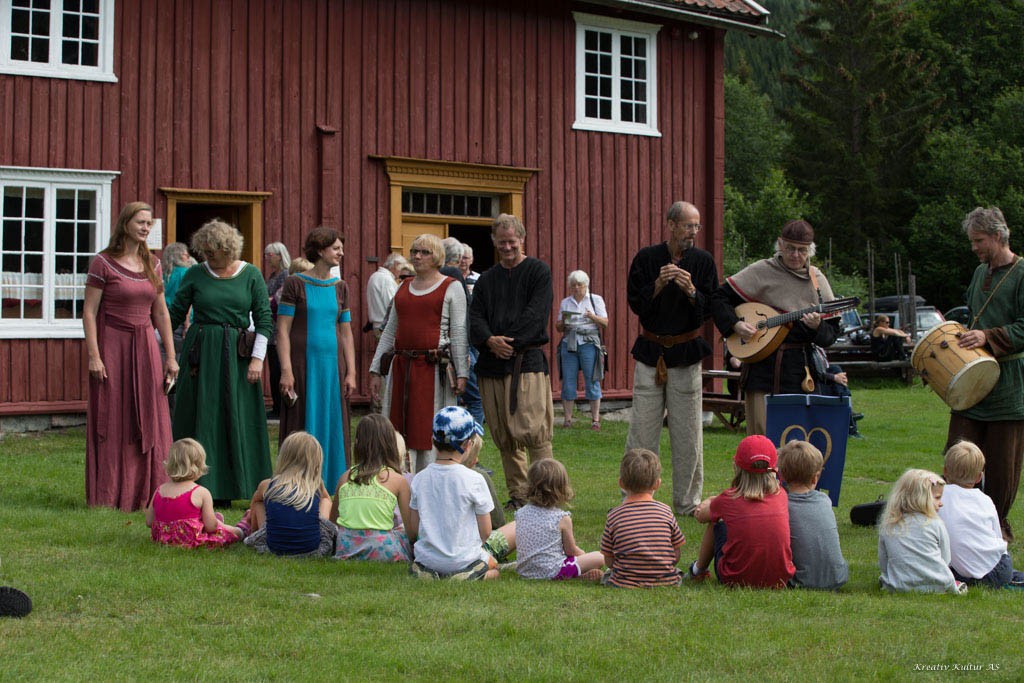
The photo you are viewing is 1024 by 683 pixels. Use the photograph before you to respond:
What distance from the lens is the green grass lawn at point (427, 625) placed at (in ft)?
16.0

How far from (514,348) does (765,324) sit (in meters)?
1.69

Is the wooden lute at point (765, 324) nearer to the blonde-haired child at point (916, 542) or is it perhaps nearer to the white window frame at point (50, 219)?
the blonde-haired child at point (916, 542)

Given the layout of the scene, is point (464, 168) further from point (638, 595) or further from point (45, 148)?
point (638, 595)

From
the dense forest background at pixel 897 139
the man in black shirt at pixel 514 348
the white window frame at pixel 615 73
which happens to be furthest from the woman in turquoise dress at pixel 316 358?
the dense forest background at pixel 897 139

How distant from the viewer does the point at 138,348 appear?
8.96m

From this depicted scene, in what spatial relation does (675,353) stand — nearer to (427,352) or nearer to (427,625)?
(427,352)

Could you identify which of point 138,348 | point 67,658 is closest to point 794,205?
point 138,348

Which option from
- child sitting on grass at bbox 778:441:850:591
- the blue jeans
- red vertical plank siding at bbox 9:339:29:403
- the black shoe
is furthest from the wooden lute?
red vertical plank siding at bbox 9:339:29:403

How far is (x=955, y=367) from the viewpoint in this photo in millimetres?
8125

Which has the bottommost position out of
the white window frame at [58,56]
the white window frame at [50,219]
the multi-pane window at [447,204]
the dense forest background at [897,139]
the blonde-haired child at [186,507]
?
the blonde-haired child at [186,507]

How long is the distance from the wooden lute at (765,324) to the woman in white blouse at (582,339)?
23.9 feet

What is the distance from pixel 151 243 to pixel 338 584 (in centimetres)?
924

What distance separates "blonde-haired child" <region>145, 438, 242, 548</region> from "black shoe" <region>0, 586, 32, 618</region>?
1733 mm

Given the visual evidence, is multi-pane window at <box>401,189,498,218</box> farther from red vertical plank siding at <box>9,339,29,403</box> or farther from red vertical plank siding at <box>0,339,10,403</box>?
red vertical plank siding at <box>0,339,10,403</box>
